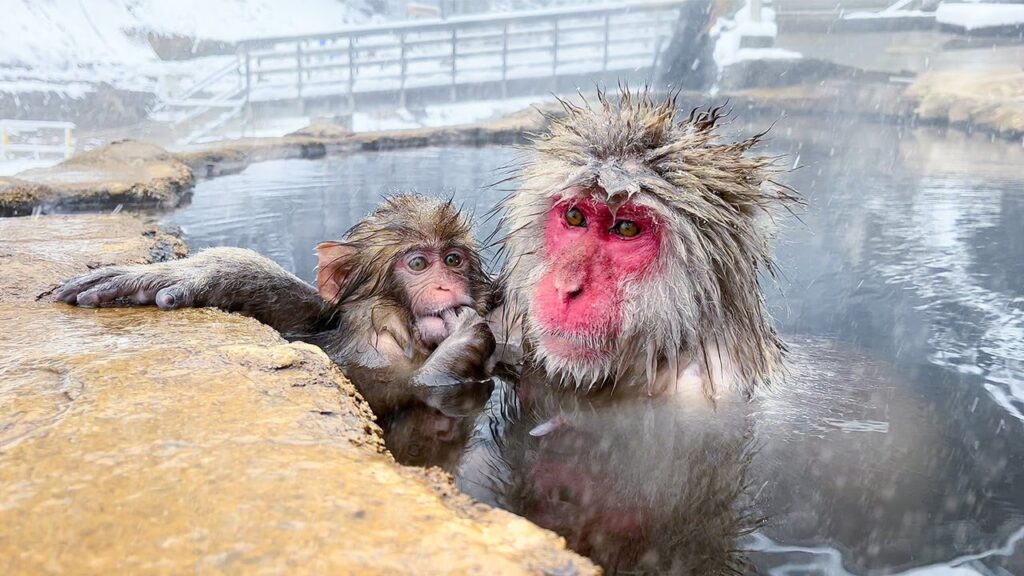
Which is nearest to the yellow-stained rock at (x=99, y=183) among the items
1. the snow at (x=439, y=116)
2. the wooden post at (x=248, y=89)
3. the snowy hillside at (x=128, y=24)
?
the snowy hillside at (x=128, y=24)

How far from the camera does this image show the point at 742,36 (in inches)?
383

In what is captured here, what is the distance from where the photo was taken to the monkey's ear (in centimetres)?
274

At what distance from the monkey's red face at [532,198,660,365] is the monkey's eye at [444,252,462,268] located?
2.44 feet

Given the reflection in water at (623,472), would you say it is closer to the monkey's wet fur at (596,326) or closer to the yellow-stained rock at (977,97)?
the monkey's wet fur at (596,326)

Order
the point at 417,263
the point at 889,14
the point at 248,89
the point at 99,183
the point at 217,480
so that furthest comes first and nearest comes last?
the point at 248,89 → the point at 889,14 → the point at 99,183 → the point at 417,263 → the point at 217,480

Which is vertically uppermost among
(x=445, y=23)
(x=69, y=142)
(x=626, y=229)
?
(x=445, y=23)

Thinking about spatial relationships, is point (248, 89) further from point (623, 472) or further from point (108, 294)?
point (623, 472)

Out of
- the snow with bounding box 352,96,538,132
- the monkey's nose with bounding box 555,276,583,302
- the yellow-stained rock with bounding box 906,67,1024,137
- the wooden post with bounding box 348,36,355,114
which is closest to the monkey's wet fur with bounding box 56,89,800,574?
the monkey's nose with bounding box 555,276,583,302

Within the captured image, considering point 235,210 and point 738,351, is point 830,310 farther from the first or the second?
point 235,210

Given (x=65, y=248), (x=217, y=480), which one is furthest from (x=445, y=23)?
(x=217, y=480)

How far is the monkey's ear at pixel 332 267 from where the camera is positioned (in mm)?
2742

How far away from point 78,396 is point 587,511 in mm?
999

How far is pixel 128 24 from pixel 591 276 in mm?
9978

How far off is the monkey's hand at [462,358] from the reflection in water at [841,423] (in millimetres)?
102
